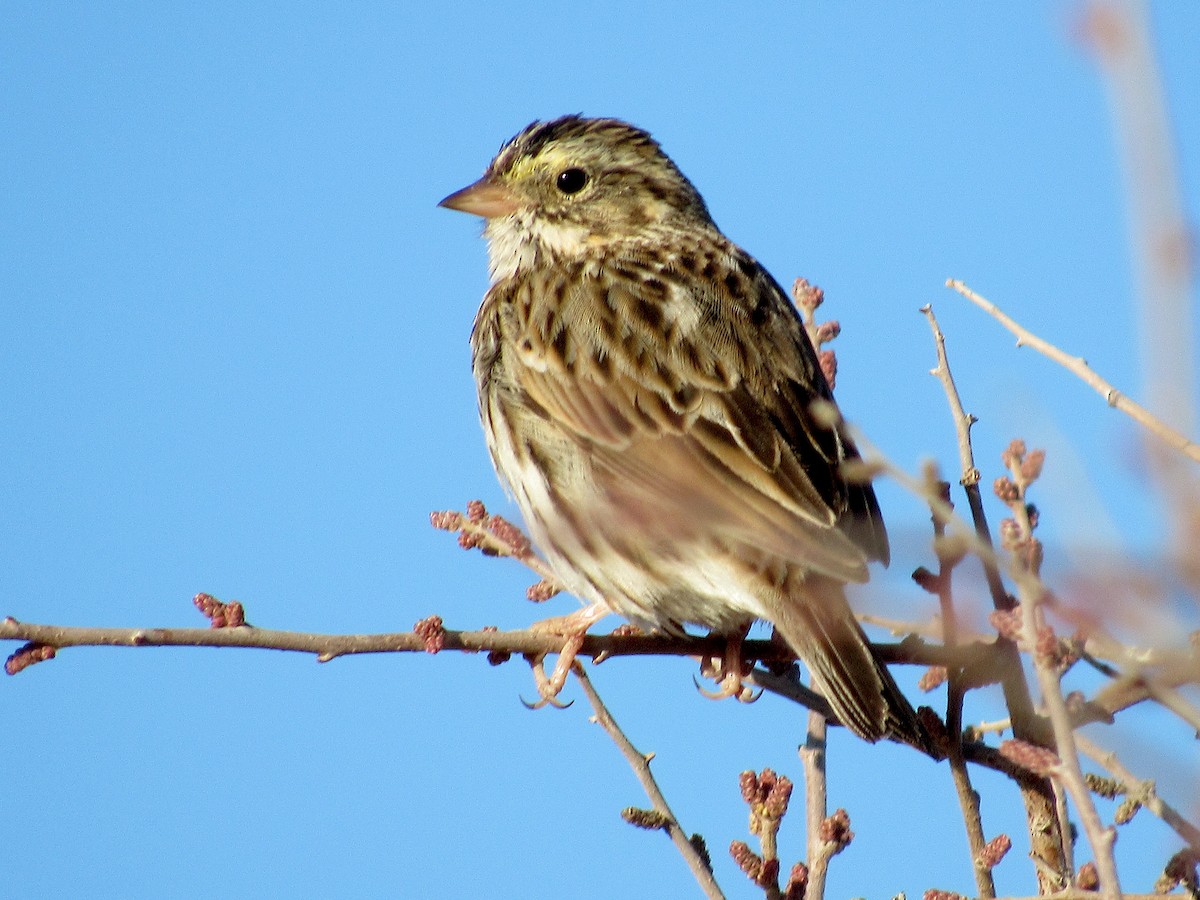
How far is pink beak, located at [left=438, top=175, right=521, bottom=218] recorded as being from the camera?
625 cm

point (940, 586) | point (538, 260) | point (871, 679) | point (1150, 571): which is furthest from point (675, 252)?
point (1150, 571)

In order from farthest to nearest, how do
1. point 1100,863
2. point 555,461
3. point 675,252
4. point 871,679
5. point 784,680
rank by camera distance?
point 675,252 < point 555,461 < point 784,680 < point 871,679 < point 1100,863

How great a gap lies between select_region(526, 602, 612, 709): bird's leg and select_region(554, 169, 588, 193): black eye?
192cm

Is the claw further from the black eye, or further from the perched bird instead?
the black eye

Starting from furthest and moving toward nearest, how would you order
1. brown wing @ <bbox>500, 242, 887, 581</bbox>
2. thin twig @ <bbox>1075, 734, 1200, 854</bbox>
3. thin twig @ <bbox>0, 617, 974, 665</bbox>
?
brown wing @ <bbox>500, 242, 887, 581</bbox> → thin twig @ <bbox>0, 617, 974, 665</bbox> → thin twig @ <bbox>1075, 734, 1200, 854</bbox>

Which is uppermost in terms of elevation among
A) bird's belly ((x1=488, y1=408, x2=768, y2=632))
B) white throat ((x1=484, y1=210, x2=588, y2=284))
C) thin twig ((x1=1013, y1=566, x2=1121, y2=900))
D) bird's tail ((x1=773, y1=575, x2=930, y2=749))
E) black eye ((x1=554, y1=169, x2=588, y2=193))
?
black eye ((x1=554, y1=169, x2=588, y2=193))

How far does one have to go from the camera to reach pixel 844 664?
4168mm

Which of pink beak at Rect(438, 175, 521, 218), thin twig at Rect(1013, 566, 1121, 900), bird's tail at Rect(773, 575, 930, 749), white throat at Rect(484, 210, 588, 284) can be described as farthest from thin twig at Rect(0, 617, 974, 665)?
pink beak at Rect(438, 175, 521, 218)

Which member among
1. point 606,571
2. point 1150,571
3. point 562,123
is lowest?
point 1150,571

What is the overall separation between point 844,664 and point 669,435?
0.99 metres

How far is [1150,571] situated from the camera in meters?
1.96

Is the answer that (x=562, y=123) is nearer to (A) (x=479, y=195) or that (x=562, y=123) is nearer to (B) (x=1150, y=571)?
(A) (x=479, y=195)

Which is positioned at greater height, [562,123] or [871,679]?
[562,123]

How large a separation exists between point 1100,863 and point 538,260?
439 cm
